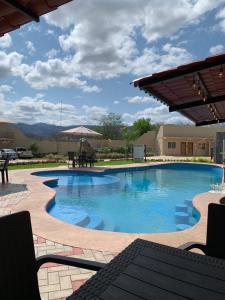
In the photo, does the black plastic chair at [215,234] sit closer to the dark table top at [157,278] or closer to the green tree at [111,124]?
the dark table top at [157,278]

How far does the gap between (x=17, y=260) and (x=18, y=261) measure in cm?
1

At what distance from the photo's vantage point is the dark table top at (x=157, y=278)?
1.49 m

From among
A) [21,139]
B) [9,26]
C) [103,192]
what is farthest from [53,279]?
[21,139]

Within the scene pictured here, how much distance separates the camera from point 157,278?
166 cm

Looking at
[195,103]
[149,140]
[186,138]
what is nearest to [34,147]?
[149,140]

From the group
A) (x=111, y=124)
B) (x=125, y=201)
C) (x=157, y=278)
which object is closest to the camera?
(x=157, y=278)

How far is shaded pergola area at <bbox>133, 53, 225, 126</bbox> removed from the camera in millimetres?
3764

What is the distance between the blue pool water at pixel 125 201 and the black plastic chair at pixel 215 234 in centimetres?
464

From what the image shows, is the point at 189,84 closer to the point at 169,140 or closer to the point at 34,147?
the point at 34,147

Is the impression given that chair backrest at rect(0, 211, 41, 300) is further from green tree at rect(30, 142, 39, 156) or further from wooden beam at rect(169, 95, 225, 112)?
green tree at rect(30, 142, 39, 156)

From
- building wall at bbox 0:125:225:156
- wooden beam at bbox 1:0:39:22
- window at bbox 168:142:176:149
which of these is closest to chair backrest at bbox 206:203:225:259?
wooden beam at bbox 1:0:39:22

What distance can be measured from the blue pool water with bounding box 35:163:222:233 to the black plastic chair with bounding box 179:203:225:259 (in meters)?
4.64

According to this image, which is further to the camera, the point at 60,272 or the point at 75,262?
the point at 60,272

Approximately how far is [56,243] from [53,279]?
1.21 m
